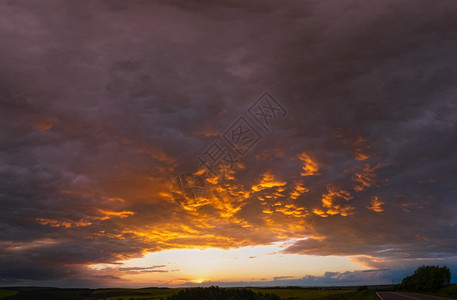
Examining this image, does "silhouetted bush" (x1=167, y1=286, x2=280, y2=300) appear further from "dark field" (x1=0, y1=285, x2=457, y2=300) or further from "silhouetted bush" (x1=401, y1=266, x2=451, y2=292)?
"silhouetted bush" (x1=401, y1=266, x2=451, y2=292)

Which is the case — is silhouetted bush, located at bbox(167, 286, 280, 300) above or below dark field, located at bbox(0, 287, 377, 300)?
above

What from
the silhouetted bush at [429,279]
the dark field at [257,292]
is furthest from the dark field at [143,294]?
the silhouetted bush at [429,279]

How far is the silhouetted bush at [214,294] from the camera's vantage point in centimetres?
6575

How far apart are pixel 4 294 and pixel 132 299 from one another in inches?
3124

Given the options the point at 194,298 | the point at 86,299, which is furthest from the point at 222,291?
the point at 86,299

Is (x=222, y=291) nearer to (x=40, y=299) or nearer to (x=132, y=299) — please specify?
(x=132, y=299)

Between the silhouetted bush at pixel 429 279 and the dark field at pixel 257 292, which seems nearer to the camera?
the dark field at pixel 257 292

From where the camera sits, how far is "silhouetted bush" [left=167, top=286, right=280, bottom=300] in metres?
65.8

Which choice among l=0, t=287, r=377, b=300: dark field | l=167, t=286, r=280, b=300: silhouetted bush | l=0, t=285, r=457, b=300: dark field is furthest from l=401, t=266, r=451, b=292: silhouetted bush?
l=167, t=286, r=280, b=300: silhouetted bush

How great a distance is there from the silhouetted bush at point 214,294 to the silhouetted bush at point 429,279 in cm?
7530

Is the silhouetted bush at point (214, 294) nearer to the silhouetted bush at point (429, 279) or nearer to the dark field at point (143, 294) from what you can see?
the dark field at point (143, 294)

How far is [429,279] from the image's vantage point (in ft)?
401

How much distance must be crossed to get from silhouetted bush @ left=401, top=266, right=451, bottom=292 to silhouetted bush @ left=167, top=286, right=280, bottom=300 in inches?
2965

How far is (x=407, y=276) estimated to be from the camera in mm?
145000
